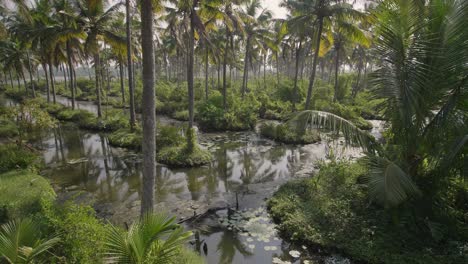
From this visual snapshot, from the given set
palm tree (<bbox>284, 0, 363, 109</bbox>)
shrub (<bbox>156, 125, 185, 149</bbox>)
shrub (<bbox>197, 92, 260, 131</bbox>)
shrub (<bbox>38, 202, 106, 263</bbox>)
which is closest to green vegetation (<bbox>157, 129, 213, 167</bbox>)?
shrub (<bbox>156, 125, 185, 149</bbox>)

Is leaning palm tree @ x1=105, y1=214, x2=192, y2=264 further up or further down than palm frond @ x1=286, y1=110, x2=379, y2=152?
further down

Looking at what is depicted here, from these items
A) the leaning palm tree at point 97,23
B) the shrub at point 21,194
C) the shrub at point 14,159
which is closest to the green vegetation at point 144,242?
the shrub at point 21,194

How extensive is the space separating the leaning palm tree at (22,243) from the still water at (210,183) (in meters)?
2.08

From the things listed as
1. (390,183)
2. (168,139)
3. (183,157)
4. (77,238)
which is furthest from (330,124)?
(168,139)

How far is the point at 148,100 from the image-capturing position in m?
5.84

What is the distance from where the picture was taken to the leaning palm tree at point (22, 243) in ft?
13.2

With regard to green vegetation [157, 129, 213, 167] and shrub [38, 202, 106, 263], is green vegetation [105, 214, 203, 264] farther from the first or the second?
green vegetation [157, 129, 213, 167]

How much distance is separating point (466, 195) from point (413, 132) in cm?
254

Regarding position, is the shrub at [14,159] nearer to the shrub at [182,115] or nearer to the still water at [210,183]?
the still water at [210,183]

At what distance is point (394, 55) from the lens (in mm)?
6664

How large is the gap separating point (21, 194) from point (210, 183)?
6.46m

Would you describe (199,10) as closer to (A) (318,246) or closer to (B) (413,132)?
(B) (413,132)

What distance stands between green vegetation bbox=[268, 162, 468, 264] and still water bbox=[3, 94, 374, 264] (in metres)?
0.45

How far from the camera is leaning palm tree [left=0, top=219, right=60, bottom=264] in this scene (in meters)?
4.04
